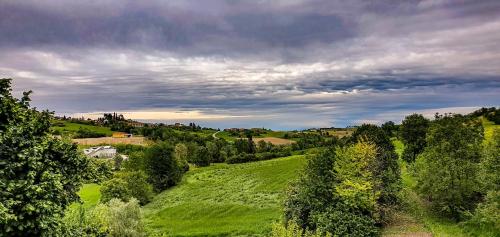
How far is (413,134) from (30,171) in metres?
70.7

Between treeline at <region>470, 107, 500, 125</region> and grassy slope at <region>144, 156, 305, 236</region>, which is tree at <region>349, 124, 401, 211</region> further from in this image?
treeline at <region>470, 107, 500, 125</region>

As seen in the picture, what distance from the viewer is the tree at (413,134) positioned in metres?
75.9

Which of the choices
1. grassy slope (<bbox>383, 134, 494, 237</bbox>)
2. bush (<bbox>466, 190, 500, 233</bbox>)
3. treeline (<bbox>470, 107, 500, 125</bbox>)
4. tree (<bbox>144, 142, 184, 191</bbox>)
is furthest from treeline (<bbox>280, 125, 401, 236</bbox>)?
treeline (<bbox>470, 107, 500, 125</bbox>)

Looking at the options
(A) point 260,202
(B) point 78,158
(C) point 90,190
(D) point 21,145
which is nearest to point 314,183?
(A) point 260,202

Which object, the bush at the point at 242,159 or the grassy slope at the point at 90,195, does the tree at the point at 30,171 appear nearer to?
the grassy slope at the point at 90,195

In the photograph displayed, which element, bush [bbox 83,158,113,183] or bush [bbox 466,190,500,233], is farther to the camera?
bush [bbox 466,190,500,233]

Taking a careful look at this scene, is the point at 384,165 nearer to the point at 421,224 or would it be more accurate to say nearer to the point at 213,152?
the point at 421,224

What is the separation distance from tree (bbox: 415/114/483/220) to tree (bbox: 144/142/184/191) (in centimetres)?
7136

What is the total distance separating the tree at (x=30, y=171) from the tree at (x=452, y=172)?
4223 centimetres

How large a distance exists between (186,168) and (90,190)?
3096 centimetres

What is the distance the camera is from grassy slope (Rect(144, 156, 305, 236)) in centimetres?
6228

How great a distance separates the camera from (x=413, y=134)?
254 feet

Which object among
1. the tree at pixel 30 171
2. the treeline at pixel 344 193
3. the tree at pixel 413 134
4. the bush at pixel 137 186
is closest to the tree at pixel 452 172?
the treeline at pixel 344 193

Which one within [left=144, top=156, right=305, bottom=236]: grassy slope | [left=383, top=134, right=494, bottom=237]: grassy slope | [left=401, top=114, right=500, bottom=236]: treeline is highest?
[left=401, top=114, right=500, bottom=236]: treeline
